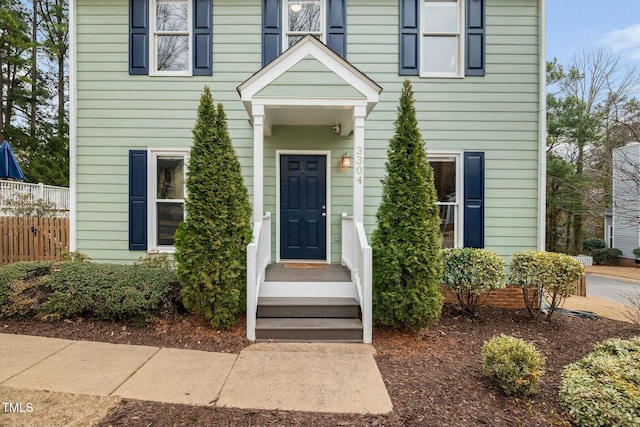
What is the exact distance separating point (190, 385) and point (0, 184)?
10123mm

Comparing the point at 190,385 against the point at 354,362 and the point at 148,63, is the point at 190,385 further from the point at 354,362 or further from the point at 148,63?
the point at 148,63

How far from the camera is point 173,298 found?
13.9 ft

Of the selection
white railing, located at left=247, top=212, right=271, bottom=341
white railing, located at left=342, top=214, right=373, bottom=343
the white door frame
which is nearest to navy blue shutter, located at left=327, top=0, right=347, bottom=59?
the white door frame

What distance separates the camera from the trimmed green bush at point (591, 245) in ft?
51.1

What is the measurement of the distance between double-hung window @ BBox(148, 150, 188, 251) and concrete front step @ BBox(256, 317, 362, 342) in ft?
9.44

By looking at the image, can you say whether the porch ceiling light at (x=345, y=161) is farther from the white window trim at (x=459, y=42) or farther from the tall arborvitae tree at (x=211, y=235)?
the tall arborvitae tree at (x=211, y=235)

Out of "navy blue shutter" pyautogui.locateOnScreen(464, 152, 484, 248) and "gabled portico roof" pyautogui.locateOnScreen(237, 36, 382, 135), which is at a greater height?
"gabled portico roof" pyautogui.locateOnScreen(237, 36, 382, 135)

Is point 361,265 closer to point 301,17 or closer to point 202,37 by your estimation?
point 301,17

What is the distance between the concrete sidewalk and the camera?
102 inches

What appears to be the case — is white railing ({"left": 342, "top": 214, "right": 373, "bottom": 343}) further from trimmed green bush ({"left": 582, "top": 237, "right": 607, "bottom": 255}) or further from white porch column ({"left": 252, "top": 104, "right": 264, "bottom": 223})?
trimmed green bush ({"left": 582, "top": 237, "right": 607, "bottom": 255})

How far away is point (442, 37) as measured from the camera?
560 cm

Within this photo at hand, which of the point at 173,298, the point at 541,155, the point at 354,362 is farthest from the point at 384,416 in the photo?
the point at 541,155

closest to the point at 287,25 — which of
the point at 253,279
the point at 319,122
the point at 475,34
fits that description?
the point at 319,122

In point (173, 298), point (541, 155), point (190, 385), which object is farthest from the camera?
point (541, 155)
